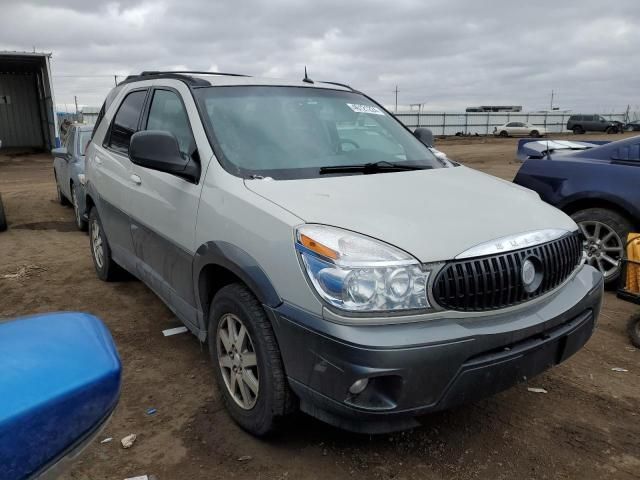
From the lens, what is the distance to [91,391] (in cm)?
108

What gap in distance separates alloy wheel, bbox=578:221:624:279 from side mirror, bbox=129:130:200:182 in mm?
3794

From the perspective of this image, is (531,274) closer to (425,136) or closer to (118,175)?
(425,136)

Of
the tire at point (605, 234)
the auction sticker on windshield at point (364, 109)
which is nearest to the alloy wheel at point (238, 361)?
the auction sticker on windshield at point (364, 109)

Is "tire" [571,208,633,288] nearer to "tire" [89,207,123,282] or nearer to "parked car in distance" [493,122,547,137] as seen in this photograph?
"tire" [89,207,123,282]

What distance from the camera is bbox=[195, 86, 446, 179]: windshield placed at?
9.85 feet

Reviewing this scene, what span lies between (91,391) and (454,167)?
9.57 ft

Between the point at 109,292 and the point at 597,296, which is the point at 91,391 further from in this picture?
the point at 109,292

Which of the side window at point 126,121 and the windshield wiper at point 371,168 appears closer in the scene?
the windshield wiper at point 371,168

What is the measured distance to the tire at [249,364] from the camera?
2434mm

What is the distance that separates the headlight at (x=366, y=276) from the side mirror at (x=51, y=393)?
108cm

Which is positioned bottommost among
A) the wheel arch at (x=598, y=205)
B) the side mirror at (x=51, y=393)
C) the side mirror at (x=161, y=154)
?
the wheel arch at (x=598, y=205)

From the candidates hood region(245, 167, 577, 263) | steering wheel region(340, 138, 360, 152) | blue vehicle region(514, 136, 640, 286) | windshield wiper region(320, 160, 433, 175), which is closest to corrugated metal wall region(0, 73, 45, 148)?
blue vehicle region(514, 136, 640, 286)

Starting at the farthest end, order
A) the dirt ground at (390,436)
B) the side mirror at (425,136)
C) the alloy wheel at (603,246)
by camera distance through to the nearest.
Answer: the alloy wheel at (603,246), the side mirror at (425,136), the dirt ground at (390,436)

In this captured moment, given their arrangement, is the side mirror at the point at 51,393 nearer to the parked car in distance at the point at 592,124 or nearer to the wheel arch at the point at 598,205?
the wheel arch at the point at 598,205
